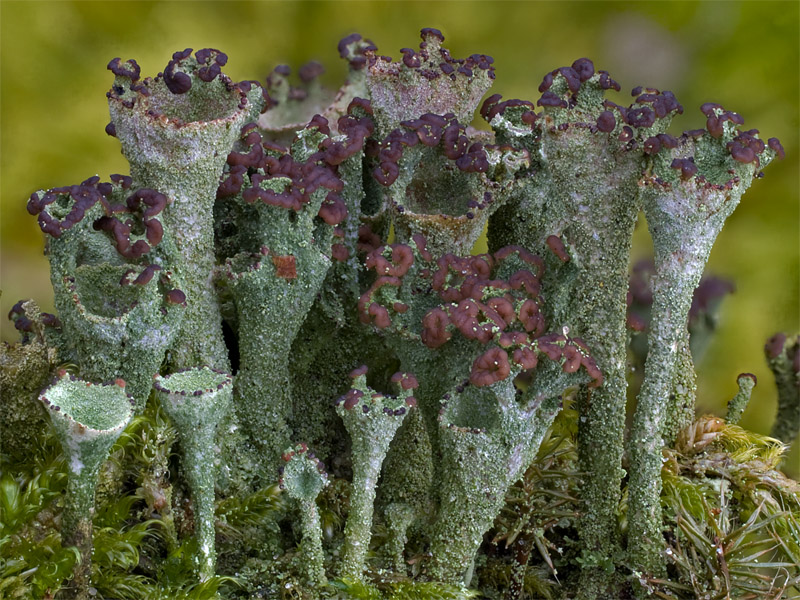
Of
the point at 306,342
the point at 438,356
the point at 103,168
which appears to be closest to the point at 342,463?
the point at 306,342

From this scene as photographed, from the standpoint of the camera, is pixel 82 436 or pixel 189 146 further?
pixel 189 146

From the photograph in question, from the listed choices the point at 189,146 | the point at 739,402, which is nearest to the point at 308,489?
the point at 189,146

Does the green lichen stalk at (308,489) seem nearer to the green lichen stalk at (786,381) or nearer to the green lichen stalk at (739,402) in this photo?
the green lichen stalk at (739,402)

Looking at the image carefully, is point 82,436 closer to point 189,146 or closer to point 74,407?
point 74,407

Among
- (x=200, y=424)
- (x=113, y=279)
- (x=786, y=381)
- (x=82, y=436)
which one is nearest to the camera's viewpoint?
(x=82, y=436)

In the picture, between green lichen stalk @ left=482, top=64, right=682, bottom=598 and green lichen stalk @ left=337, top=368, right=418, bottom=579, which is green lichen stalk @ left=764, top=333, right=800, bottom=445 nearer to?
green lichen stalk @ left=482, top=64, right=682, bottom=598

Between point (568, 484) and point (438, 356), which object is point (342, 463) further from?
point (568, 484)
